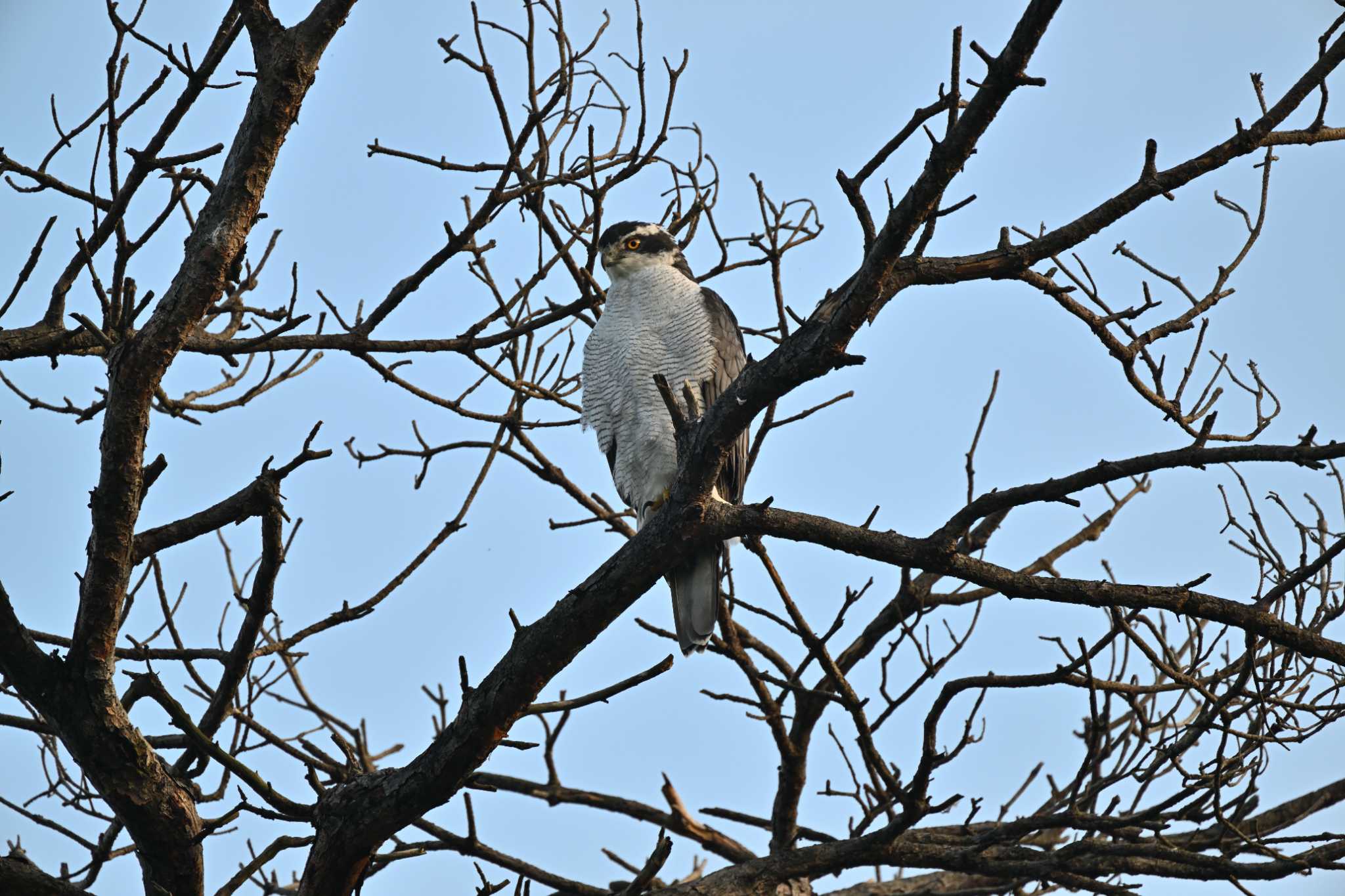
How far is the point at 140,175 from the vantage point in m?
3.21

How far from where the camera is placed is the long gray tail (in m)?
5.04

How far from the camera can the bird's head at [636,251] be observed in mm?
6289

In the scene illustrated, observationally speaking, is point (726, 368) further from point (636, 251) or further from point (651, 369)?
point (636, 251)

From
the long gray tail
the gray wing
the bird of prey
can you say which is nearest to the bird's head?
the bird of prey

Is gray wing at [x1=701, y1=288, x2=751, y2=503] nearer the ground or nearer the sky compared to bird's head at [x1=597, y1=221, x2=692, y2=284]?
nearer the ground

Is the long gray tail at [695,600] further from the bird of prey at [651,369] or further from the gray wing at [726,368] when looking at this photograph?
the gray wing at [726,368]

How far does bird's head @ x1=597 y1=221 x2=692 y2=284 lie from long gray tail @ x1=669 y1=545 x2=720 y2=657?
1804 mm

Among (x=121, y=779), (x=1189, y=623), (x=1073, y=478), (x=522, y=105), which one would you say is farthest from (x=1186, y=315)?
(x=121, y=779)

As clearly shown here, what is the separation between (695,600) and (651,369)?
125 cm

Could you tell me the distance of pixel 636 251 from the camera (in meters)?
6.32

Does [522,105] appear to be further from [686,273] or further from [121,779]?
[121,779]

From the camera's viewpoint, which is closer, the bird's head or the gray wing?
the gray wing

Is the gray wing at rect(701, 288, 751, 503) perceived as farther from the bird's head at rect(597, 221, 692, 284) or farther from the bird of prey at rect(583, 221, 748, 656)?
the bird's head at rect(597, 221, 692, 284)

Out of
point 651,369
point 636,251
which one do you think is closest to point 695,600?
point 651,369
